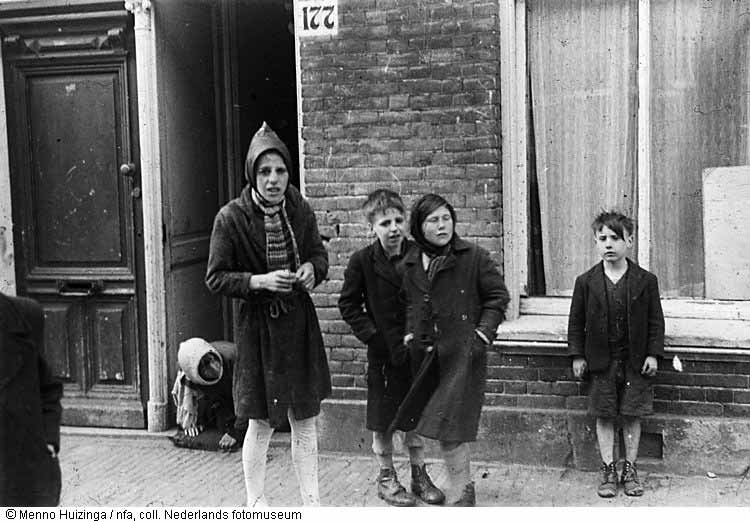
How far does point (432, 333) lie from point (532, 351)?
3.77ft

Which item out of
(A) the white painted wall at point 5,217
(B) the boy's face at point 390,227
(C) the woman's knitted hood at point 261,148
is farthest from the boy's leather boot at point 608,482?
(A) the white painted wall at point 5,217

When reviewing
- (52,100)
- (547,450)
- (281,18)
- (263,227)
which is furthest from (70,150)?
(547,450)

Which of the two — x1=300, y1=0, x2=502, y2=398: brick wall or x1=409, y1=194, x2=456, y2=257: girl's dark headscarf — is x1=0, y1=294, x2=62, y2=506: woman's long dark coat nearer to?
x1=409, y1=194, x2=456, y2=257: girl's dark headscarf

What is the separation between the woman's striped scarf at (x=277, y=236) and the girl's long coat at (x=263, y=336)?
3 cm

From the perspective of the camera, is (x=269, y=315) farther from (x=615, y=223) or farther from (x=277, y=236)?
(x=615, y=223)

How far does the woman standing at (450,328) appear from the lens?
4961 millimetres

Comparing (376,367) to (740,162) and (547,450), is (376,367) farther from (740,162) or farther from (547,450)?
(740,162)

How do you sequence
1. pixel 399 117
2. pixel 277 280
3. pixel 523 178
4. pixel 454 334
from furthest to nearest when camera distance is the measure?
pixel 523 178 < pixel 399 117 < pixel 454 334 < pixel 277 280

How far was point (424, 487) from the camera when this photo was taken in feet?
18.0

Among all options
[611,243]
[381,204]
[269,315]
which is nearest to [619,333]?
[611,243]

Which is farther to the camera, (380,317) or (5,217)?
(5,217)

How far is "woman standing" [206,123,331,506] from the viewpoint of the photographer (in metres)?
4.80

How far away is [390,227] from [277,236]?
2.23 ft

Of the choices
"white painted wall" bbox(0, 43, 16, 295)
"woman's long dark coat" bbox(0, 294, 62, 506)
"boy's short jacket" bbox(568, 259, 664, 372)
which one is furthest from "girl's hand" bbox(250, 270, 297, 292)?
"white painted wall" bbox(0, 43, 16, 295)
